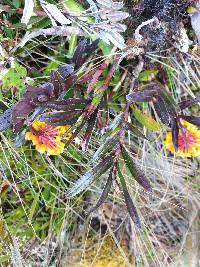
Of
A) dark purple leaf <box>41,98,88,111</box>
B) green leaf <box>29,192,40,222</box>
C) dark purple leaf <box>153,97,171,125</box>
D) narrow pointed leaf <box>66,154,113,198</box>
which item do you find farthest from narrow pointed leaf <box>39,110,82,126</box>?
green leaf <box>29,192,40,222</box>

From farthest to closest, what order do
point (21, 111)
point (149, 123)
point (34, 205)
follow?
1. point (34, 205)
2. point (149, 123)
3. point (21, 111)

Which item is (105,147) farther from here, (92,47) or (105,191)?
(92,47)

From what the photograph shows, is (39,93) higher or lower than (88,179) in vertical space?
higher

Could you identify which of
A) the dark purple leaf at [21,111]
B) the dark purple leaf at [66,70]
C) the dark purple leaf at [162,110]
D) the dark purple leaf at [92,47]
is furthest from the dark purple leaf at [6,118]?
the dark purple leaf at [162,110]

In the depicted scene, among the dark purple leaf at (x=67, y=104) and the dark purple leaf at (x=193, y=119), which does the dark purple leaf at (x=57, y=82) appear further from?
the dark purple leaf at (x=193, y=119)

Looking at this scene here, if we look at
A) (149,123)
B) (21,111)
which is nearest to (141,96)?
(149,123)

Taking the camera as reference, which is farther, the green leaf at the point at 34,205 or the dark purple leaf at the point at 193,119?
the green leaf at the point at 34,205
